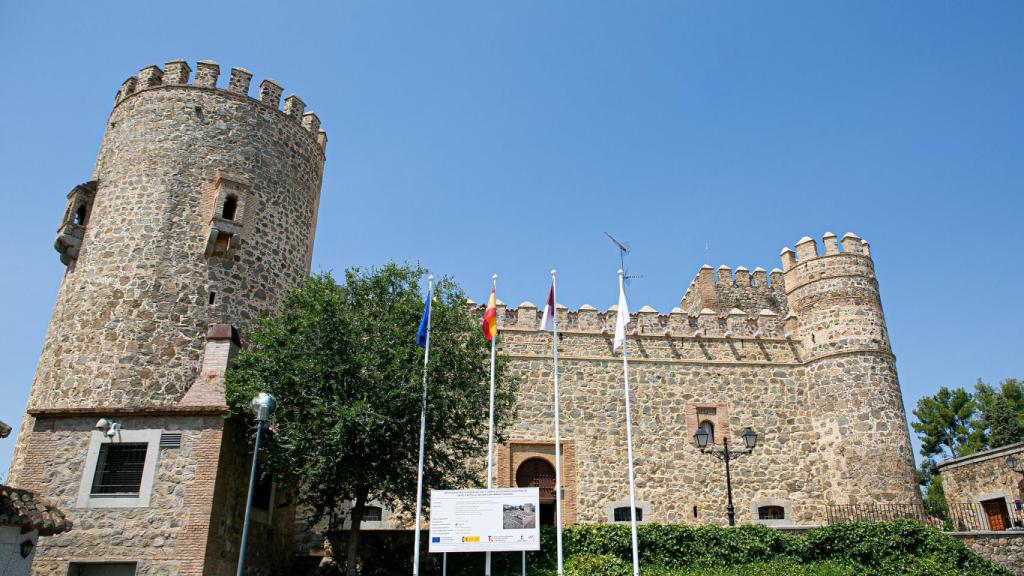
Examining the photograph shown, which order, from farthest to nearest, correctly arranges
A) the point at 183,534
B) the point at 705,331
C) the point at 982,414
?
1. the point at 982,414
2. the point at 705,331
3. the point at 183,534

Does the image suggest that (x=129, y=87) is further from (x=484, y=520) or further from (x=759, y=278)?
(x=759, y=278)

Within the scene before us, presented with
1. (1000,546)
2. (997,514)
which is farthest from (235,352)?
(997,514)

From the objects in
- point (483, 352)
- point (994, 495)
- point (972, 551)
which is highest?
point (483, 352)

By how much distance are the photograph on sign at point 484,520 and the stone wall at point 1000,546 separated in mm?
10859

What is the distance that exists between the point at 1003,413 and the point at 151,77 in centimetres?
4092

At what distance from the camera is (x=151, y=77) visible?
19.8 metres

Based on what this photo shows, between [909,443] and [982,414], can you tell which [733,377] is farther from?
[982,414]

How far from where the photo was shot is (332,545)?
16.1 m

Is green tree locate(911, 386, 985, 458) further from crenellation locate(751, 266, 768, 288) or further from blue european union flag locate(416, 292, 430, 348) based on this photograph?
blue european union flag locate(416, 292, 430, 348)

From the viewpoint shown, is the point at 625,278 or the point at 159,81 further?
the point at 159,81

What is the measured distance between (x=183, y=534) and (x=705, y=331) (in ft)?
52.8

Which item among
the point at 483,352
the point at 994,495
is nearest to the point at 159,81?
the point at 483,352

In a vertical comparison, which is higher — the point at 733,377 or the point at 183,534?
the point at 733,377

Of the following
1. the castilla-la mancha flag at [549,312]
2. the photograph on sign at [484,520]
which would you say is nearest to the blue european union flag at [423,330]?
the castilla-la mancha flag at [549,312]
